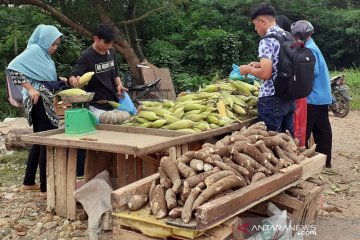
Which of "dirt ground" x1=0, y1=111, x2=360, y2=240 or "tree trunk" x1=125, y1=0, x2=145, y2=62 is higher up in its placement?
"tree trunk" x1=125, y1=0, x2=145, y2=62

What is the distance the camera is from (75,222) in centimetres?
431

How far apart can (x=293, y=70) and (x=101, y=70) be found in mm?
2067

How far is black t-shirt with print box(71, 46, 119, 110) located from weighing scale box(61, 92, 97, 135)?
0.68 m

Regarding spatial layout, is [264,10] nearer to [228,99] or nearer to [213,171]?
[228,99]

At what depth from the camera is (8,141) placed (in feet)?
23.0

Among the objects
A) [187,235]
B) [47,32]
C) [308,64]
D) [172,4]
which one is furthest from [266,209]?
[172,4]

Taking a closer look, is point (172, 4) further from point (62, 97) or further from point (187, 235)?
point (187, 235)

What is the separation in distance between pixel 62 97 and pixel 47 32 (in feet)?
2.81

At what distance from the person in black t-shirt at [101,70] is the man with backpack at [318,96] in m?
2.19

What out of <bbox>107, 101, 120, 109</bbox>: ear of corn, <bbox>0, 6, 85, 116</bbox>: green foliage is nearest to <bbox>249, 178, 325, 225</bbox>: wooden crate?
<bbox>107, 101, 120, 109</bbox>: ear of corn

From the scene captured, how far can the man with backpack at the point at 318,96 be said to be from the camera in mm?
5594

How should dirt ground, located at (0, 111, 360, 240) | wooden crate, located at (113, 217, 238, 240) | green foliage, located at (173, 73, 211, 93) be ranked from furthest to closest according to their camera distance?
1. green foliage, located at (173, 73, 211, 93)
2. dirt ground, located at (0, 111, 360, 240)
3. wooden crate, located at (113, 217, 238, 240)

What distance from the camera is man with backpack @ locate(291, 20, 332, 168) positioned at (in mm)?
5594

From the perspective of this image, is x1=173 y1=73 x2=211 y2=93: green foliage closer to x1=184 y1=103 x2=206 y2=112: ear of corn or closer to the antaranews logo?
x1=184 y1=103 x2=206 y2=112: ear of corn
